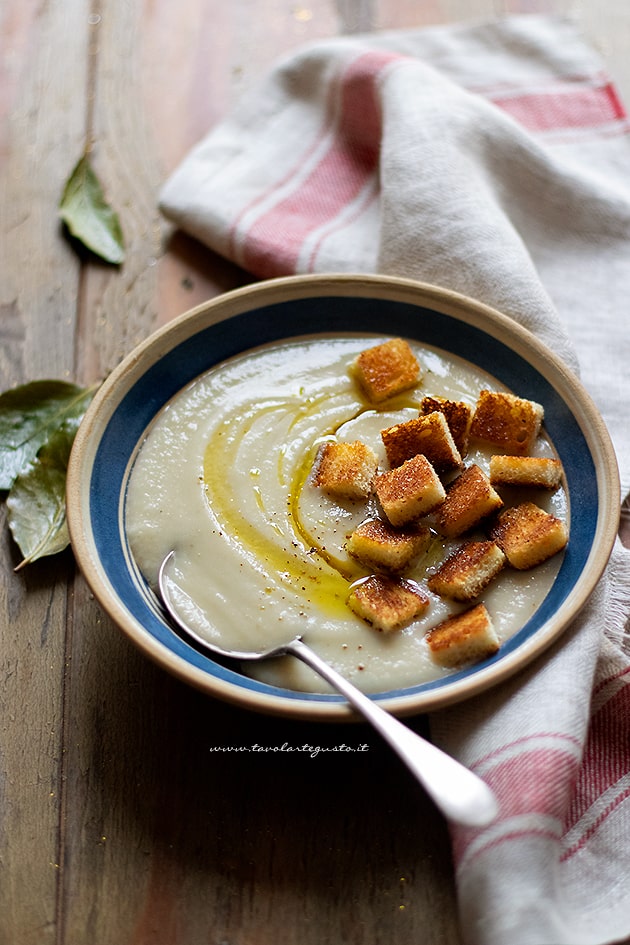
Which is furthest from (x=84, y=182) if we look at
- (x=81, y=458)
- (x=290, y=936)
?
(x=290, y=936)

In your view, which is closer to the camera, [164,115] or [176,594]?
[176,594]

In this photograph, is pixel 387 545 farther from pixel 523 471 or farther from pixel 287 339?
pixel 287 339

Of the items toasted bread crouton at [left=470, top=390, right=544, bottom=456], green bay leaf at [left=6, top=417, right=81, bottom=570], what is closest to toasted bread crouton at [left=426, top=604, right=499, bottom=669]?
toasted bread crouton at [left=470, top=390, right=544, bottom=456]

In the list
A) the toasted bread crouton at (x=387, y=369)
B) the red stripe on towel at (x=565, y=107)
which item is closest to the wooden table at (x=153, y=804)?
the toasted bread crouton at (x=387, y=369)

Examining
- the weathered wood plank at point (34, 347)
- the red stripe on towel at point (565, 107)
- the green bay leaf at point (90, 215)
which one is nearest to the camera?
the weathered wood plank at point (34, 347)

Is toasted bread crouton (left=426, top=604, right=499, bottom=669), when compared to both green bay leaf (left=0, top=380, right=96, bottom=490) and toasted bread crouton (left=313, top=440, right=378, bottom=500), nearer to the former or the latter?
toasted bread crouton (left=313, top=440, right=378, bottom=500)

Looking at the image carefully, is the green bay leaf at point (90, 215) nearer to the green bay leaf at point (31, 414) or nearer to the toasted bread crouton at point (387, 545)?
the green bay leaf at point (31, 414)

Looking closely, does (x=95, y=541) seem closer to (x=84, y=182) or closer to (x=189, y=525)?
(x=189, y=525)
